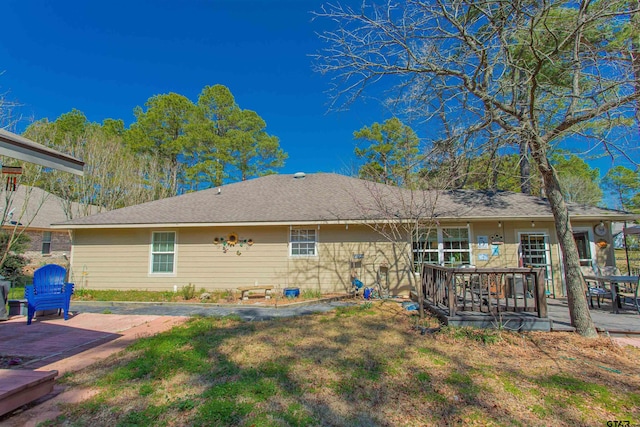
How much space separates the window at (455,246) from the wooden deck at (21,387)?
9.01 meters

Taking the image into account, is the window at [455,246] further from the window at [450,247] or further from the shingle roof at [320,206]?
the shingle roof at [320,206]

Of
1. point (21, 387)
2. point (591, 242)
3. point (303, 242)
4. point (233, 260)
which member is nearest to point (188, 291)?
point (233, 260)

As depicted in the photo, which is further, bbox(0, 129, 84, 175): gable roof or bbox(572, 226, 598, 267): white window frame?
bbox(572, 226, 598, 267): white window frame

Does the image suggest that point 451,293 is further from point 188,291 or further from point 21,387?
point 188,291

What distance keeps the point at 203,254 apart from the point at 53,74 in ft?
39.6

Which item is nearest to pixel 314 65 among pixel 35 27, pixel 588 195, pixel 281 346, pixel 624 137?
pixel 281 346

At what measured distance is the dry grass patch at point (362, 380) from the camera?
285cm

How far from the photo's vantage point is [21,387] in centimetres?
283

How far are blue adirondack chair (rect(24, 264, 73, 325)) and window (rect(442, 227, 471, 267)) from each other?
31.0 ft

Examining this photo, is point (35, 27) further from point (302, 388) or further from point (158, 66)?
point (302, 388)

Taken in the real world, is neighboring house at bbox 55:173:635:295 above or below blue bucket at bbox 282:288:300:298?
above

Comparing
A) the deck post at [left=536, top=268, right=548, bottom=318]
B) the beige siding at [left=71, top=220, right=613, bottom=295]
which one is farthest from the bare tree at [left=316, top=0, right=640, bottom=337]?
the beige siding at [left=71, top=220, right=613, bottom=295]

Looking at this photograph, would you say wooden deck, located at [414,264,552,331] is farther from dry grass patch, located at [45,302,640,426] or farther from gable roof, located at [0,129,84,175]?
gable roof, located at [0,129,84,175]

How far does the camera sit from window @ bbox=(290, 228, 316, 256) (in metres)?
9.87
